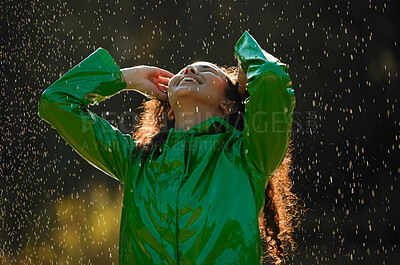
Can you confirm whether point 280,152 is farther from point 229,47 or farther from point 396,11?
point 396,11

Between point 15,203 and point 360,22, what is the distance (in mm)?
2567

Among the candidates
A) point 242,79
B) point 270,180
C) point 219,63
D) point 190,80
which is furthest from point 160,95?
point 219,63

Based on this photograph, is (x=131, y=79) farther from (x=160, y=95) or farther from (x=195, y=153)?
(x=195, y=153)

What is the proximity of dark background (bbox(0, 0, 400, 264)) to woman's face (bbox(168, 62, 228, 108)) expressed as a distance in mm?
1530

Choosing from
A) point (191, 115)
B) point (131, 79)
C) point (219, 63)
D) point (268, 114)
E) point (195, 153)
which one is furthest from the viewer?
point (219, 63)

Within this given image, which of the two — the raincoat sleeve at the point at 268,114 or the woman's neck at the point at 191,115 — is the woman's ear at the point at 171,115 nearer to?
the woman's neck at the point at 191,115

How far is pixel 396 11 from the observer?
3.24 meters

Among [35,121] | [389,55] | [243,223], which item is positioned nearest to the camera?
[243,223]

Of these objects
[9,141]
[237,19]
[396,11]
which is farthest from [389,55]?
[9,141]

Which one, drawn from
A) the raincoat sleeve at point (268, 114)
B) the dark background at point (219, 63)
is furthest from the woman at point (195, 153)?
the dark background at point (219, 63)

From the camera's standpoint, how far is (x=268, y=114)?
141 centimetres

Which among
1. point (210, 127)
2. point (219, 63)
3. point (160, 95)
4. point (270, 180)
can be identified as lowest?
point (270, 180)

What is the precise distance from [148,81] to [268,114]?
540 millimetres

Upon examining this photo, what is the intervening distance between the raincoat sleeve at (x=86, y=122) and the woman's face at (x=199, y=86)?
206 mm
